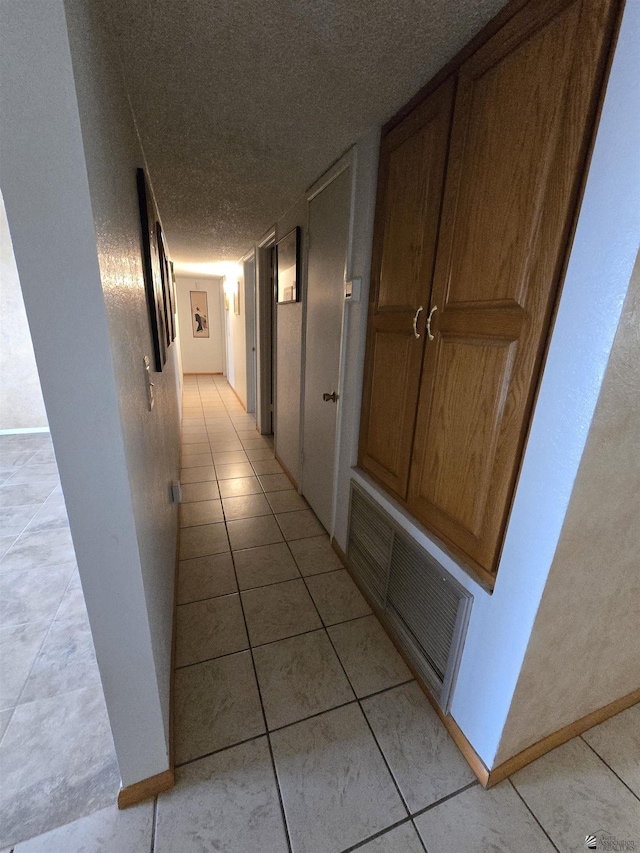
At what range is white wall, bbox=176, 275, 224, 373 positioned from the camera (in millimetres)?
6996

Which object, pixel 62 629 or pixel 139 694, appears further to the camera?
pixel 62 629

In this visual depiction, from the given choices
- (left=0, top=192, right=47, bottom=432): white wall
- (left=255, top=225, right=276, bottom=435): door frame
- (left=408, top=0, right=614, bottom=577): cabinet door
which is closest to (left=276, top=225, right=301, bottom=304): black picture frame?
(left=255, top=225, right=276, bottom=435): door frame

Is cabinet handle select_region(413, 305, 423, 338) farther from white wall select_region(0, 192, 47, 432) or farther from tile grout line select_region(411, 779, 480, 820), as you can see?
white wall select_region(0, 192, 47, 432)

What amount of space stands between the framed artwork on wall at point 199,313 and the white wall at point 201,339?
0.20 ft

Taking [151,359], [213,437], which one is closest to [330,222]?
[151,359]

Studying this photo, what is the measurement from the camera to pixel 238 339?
18.0 ft

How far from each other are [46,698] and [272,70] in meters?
2.32

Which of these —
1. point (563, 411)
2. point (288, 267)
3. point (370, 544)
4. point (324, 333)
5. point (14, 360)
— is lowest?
point (370, 544)

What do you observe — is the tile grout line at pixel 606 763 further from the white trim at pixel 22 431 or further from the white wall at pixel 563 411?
the white trim at pixel 22 431

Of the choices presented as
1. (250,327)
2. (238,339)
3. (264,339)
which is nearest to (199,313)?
(238,339)

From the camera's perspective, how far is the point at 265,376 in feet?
13.2

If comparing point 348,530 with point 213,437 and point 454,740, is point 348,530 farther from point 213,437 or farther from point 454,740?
point 213,437

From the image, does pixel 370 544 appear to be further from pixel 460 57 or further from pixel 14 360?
pixel 14 360

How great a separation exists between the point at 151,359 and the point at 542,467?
56.4 inches
